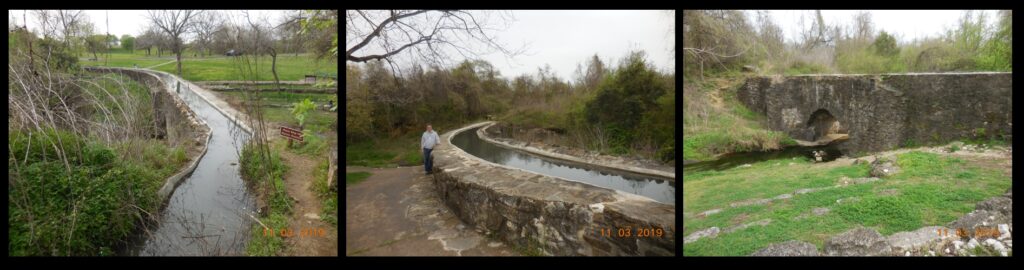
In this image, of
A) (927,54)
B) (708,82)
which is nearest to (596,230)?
(708,82)

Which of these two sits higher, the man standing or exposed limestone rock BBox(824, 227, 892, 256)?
the man standing

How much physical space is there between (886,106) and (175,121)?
1085cm

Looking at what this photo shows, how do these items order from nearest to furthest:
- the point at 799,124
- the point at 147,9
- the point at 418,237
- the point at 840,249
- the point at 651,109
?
the point at 147,9
the point at 840,249
the point at 418,237
the point at 651,109
the point at 799,124

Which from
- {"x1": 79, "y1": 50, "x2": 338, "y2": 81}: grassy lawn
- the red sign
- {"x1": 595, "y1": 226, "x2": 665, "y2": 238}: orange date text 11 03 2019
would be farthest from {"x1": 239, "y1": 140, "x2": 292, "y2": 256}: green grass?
{"x1": 595, "y1": 226, "x2": 665, "y2": 238}: orange date text 11 03 2019

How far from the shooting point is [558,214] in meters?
2.89

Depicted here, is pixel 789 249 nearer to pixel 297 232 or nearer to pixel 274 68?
pixel 297 232

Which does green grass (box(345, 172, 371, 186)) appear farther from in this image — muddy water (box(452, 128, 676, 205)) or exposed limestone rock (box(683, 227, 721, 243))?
exposed limestone rock (box(683, 227, 721, 243))

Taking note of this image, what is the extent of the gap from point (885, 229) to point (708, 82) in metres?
5.70

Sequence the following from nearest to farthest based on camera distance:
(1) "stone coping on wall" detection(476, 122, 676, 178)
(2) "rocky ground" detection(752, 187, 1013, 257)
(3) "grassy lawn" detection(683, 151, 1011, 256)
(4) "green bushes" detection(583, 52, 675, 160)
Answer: (2) "rocky ground" detection(752, 187, 1013, 257) < (3) "grassy lawn" detection(683, 151, 1011, 256) < (1) "stone coping on wall" detection(476, 122, 676, 178) < (4) "green bushes" detection(583, 52, 675, 160)

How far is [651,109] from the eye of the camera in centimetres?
506

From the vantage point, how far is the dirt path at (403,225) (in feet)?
9.76

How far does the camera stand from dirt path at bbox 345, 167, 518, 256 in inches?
117

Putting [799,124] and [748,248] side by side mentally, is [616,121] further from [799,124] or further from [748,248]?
[799,124]

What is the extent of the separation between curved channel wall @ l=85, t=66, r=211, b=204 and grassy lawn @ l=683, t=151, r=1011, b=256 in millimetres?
3914
